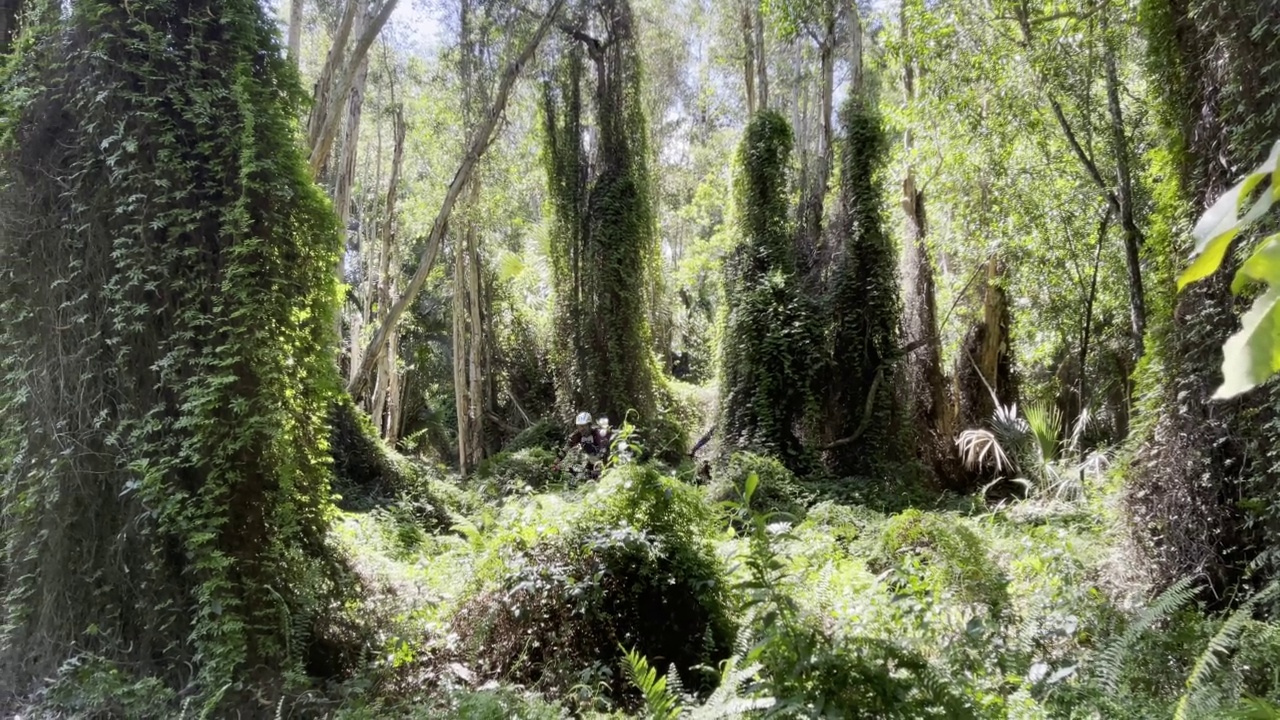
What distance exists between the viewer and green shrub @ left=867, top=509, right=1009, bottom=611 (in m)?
3.96

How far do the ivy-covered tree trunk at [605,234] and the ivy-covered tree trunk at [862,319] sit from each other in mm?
3369

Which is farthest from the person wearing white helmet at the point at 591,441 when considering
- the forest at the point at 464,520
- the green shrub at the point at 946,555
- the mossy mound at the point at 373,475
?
the green shrub at the point at 946,555

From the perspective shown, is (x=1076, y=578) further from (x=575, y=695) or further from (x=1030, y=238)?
(x=1030, y=238)

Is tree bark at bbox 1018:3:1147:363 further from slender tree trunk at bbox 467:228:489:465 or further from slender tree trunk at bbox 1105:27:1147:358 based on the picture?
slender tree trunk at bbox 467:228:489:465

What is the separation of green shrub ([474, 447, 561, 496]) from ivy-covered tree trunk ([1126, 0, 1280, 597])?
6782 mm

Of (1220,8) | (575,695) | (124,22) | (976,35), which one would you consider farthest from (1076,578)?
(976,35)

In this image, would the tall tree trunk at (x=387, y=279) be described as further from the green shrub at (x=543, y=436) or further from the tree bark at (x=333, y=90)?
the tree bark at (x=333, y=90)

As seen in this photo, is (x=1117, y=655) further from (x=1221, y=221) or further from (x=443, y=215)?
(x=443, y=215)

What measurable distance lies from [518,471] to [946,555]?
275 inches

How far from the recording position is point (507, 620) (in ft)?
12.7

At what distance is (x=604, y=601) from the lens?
3.98 metres

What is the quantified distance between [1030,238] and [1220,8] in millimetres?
6358

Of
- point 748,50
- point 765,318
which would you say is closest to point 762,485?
point 765,318

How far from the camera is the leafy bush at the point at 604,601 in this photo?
12.2 feet
